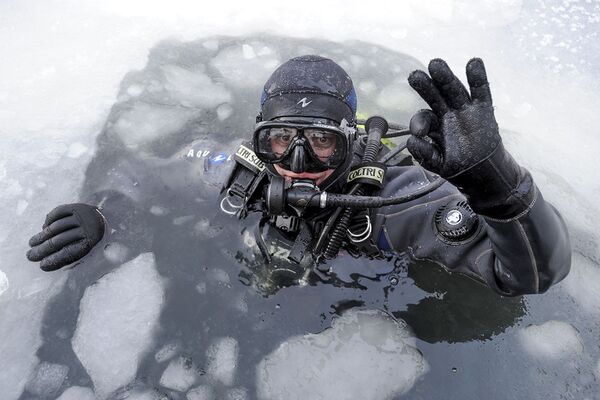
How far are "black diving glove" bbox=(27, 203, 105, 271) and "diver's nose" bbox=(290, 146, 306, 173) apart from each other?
1370mm

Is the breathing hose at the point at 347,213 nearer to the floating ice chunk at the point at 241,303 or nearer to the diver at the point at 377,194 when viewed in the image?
the diver at the point at 377,194

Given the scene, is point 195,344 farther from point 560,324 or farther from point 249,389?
point 560,324

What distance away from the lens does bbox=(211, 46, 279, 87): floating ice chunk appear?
14.4ft

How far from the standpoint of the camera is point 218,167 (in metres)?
3.56

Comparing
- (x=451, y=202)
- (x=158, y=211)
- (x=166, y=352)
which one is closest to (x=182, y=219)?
(x=158, y=211)

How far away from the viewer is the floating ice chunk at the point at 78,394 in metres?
2.57

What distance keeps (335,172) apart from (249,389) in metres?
1.19

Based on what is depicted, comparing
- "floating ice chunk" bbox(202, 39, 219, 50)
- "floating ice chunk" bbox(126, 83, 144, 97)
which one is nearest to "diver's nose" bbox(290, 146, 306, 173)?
"floating ice chunk" bbox(126, 83, 144, 97)

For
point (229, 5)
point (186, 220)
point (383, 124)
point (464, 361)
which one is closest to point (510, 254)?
point (464, 361)

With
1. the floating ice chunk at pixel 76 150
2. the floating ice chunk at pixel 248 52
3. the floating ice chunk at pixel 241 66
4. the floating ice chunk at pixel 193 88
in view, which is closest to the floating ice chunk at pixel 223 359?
the floating ice chunk at pixel 76 150

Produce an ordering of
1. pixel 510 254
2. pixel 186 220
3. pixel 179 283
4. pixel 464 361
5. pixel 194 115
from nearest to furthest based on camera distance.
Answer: pixel 510 254 → pixel 464 361 → pixel 179 283 → pixel 186 220 → pixel 194 115

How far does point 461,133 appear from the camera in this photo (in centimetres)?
189

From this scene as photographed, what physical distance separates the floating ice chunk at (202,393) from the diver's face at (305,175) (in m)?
1.13

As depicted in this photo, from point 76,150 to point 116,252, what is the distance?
1.04 meters
